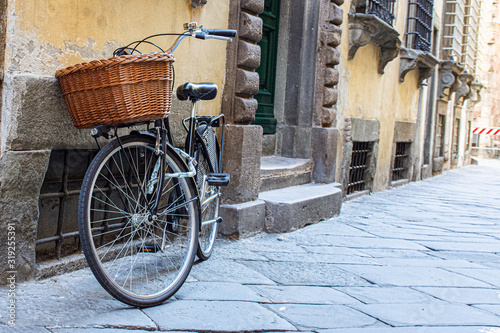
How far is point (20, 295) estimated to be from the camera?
2811 mm

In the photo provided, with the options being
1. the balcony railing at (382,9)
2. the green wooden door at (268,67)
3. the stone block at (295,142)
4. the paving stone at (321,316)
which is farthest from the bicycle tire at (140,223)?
the balcony railing at (382,9)

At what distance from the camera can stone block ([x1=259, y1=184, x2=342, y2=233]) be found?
16.6 ft

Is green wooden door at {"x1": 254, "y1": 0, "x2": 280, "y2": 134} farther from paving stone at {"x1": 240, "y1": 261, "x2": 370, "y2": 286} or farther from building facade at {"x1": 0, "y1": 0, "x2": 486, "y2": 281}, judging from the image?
paving stone at {"x1": 240, "y1": 261, "x2": 370, "y2": 286}

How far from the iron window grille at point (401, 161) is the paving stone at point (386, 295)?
24.4ft

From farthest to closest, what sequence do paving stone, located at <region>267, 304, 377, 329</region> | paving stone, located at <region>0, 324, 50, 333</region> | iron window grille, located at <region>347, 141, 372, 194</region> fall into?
iron window grille, located at <region>347, 141, 372, 194</region> → paving stone, located at <region>267, 304, 377, 329</region> → paving stone, located at <region>0, 324, 50, 333</region>

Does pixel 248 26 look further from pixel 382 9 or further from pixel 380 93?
pixel 380 93

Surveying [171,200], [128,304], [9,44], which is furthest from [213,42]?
[128,304]

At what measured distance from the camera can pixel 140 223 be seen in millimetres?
2883

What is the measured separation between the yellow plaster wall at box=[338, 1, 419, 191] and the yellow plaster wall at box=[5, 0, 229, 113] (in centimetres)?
354

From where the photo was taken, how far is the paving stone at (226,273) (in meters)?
3.49

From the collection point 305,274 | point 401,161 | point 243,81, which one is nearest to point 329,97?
point 243,81

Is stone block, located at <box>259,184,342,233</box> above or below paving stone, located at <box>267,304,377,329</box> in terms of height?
above

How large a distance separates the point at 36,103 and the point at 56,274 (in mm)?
926

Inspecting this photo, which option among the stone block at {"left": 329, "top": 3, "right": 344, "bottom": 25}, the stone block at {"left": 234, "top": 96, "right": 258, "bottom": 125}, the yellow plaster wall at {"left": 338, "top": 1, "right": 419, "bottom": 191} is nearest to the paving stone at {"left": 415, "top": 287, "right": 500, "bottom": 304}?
the stone block at {"left": 234, "top": 96, "right": 258, "bottom": 125}
